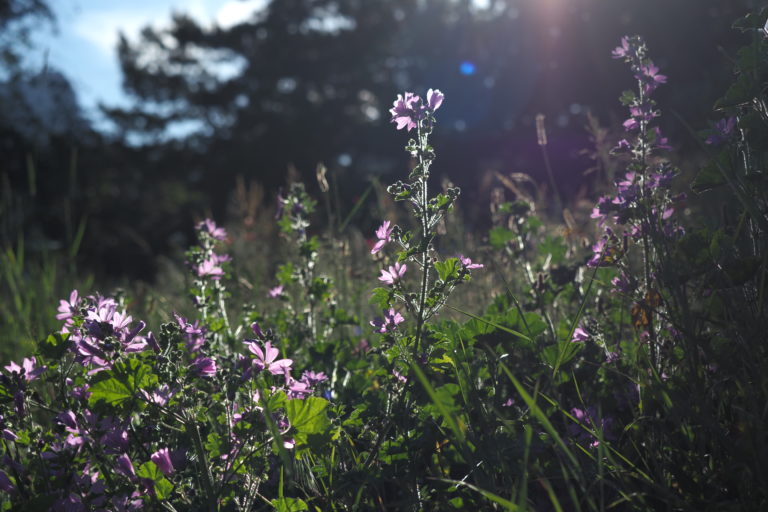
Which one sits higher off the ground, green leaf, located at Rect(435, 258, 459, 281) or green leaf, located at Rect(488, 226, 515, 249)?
green leaf, located at Rect(488, 226, 515, 249)

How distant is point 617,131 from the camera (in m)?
3.26

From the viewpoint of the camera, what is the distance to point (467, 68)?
1033 inches

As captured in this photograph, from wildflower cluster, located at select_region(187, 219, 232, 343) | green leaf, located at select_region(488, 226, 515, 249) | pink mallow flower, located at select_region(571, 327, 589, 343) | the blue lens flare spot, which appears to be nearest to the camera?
pink mallow flower, located at select_region(571, 327, 589, 343)

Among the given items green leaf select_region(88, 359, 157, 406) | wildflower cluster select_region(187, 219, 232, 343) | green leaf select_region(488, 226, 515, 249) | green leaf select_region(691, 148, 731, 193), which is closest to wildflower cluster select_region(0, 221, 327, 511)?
green leaf select_region(88, 359, 157, 406)

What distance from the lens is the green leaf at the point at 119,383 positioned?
1.20 meters

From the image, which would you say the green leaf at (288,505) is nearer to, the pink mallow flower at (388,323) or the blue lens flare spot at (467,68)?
the pink mallow flower at (388,323)

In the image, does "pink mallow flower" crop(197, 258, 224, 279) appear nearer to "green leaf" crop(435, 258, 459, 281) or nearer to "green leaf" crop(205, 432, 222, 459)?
"green leaf" crop(205, 432, 222, 459)

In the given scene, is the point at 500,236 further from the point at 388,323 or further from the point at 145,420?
the point at 145,420

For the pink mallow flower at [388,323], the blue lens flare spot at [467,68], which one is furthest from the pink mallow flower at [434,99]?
the blue lens flare spot at [467,68]

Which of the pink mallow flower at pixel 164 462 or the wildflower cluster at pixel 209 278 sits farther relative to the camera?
the wildflower cluster at pixel 209 278

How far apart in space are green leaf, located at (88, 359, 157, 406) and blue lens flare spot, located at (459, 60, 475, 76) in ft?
86.1

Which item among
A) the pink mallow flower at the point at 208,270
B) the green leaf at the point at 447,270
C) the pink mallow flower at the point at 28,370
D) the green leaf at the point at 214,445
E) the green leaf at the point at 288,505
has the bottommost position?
the green leaf at the point at 288,505

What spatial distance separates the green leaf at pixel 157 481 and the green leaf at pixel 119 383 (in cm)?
13

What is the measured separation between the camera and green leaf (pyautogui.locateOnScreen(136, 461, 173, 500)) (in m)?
1.22
